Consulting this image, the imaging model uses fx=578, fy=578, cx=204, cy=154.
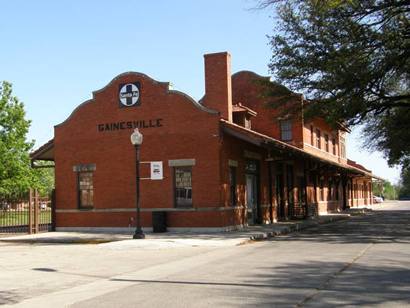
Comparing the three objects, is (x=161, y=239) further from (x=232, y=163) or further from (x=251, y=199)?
(x=251, y=199)

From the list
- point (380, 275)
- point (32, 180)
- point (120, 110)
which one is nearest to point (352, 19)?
point (120, 110)

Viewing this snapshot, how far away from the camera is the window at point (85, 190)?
26.7 meters

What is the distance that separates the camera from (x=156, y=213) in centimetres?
2419

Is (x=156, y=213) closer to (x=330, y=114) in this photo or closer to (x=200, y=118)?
(x=200, y=118)

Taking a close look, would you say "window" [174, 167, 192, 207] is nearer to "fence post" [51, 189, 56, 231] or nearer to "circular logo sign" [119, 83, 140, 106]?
"circular logo sign" [119, 83, 140, 106]

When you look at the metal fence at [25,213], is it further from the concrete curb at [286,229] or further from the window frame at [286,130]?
the window frame at [286,130]

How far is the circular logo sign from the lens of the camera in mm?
25703

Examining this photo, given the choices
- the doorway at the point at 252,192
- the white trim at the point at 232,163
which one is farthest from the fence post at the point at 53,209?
the doorway at the point at 252,192

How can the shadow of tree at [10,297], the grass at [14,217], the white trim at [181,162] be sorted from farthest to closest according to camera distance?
the grass at [14,217] → the white trim at [181,162] → the shadow of tree at [10,297]

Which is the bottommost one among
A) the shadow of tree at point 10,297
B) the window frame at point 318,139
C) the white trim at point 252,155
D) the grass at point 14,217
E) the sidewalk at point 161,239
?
the shadow of tree at point 10,297

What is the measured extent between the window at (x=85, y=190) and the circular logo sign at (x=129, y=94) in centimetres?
374

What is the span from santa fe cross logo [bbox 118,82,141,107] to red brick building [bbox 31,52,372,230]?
45 mm

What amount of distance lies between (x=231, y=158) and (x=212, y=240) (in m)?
5.77

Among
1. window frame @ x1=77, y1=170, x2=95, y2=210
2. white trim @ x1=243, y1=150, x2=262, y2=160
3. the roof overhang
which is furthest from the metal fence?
white trim @ x1=243, y1=150, x2=262, y2=160
